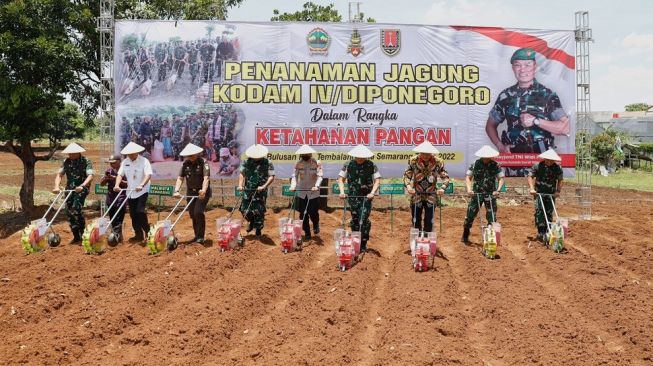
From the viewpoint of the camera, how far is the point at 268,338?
5.69 meters

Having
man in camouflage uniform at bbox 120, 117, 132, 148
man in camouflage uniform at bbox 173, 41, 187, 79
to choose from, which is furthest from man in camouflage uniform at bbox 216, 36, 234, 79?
man in camouflage uniform at bbox 120, 117, 132, 148

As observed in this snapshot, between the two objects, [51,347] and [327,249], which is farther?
[327,249]

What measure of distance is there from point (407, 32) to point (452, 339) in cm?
985

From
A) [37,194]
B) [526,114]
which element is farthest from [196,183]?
[37,194]

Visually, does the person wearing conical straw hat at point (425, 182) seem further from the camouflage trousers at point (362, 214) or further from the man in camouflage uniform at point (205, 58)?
the man in camouflage uniform at point (205, 58)

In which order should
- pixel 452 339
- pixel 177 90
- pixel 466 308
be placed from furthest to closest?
pixel 177 90 → pixel 466 308 → pixel 452 339

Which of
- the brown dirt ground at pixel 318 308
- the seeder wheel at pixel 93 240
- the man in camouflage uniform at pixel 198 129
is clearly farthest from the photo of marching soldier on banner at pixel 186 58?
the seeder wheel at pixel 93 240

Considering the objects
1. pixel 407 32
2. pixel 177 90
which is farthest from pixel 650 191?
pixel 177 90

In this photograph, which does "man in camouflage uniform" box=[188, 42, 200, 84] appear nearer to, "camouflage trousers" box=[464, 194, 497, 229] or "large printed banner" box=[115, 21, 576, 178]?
"large printed banner" box=[115, 21, 576, 178]

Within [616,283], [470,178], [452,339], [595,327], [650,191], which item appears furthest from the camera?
[650,191]

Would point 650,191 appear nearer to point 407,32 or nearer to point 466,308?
point 407,32

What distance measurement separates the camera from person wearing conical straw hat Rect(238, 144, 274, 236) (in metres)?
10.4

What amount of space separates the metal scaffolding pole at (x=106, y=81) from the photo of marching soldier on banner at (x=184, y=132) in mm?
241

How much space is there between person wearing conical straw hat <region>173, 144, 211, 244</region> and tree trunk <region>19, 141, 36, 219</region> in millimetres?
6554
